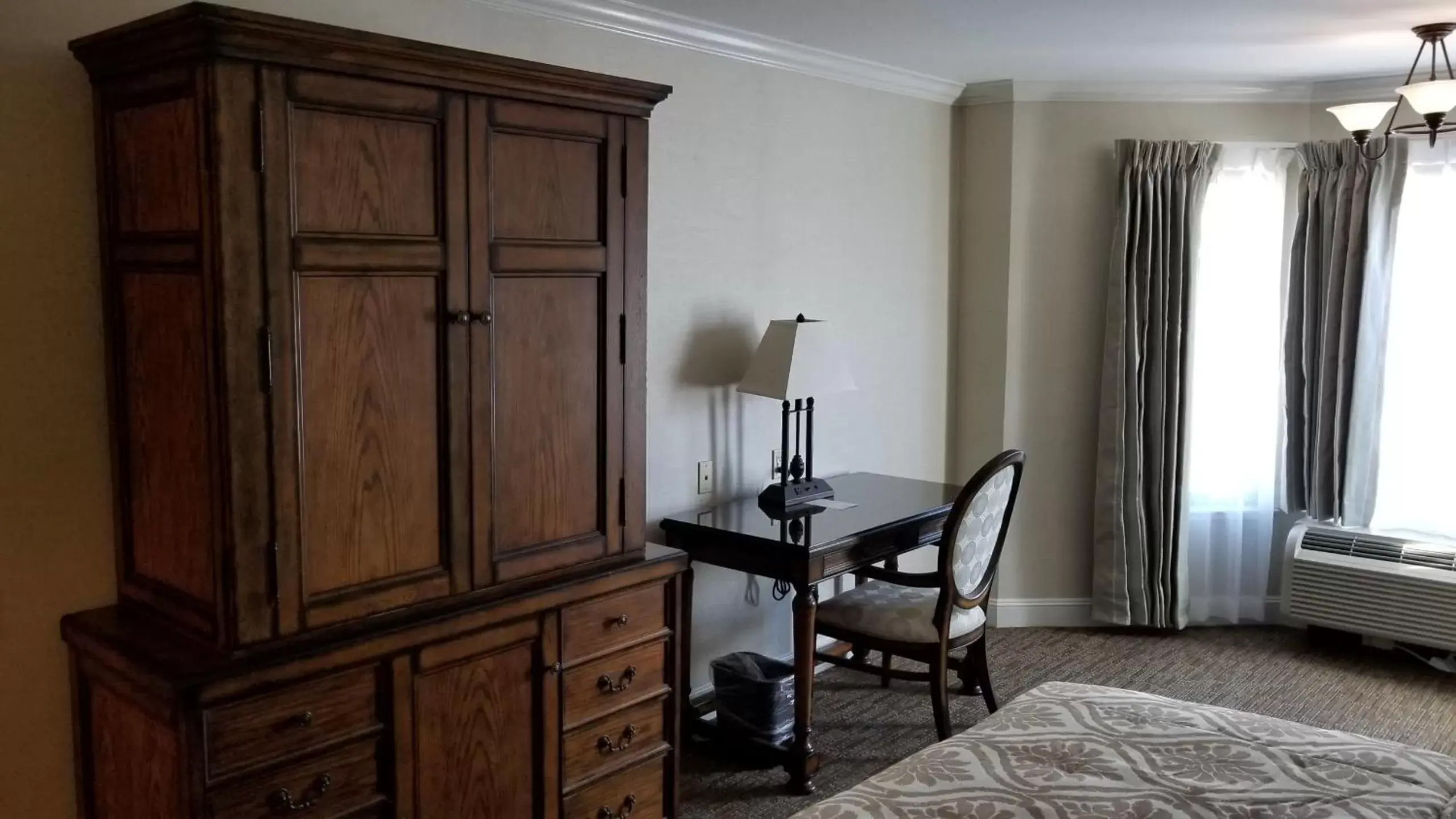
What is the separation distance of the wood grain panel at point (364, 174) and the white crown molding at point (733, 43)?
881 mm

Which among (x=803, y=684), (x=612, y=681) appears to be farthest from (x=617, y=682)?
(x=803, y=684)

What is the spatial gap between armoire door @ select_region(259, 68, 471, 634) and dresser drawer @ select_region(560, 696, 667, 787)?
0.53 metres

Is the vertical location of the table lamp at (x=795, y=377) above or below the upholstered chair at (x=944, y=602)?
above

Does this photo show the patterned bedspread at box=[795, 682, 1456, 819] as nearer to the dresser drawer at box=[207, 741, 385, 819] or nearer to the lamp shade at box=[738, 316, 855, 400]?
the dresser drawer at box=[207, 741, 385, 819]

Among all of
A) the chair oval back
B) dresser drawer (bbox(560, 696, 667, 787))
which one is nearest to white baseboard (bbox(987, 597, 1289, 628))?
the chair oval back

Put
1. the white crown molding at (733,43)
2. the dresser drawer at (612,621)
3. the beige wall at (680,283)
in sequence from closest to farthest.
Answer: the beige wall at (680,283) → the dresser drawer at (612,621) → the white crown molding at (733,43)

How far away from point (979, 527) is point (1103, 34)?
167 centimetres

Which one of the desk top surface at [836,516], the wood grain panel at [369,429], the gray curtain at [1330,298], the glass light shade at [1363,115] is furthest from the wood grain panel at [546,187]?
the gray curtain at [1330,298]

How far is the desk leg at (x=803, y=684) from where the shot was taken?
3.23m

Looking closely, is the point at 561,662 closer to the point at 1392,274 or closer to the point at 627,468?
the point at 627,468

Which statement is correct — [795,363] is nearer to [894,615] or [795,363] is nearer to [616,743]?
[894,615]

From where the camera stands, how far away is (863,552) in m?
3.38

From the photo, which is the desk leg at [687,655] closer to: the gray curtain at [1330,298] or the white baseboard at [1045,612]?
the white baseboard at [1045,612]

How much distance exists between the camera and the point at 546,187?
2.52 metres
